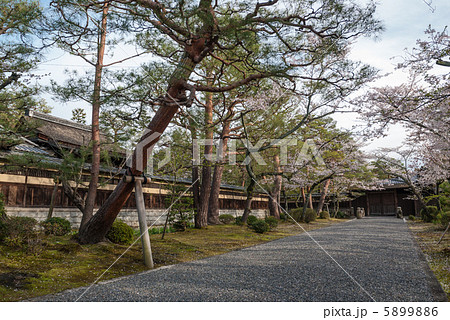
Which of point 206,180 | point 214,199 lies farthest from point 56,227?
point 214,199

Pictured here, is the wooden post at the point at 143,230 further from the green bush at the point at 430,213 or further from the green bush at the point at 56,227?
the green bush at the point at 430,213

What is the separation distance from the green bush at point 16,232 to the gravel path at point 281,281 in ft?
8.12

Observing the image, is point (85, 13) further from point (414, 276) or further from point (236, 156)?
point (236, 156)

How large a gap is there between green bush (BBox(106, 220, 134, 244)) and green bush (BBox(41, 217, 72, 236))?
6.15 feet

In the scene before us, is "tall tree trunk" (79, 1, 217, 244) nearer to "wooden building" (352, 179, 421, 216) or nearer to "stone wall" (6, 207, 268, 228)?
"stone wall" (6, 207, 268, 228)

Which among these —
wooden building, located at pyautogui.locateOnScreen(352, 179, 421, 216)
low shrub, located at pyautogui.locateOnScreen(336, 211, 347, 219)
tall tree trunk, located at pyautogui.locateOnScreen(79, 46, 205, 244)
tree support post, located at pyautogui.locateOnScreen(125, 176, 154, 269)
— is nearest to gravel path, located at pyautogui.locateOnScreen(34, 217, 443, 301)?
tree support post, located at pyautogui.locateOnScreen(125, 176, 154, 269)

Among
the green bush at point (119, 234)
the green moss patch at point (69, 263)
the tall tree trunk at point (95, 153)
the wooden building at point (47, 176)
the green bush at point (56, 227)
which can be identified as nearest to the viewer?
the green moss patch at point (69, 263)

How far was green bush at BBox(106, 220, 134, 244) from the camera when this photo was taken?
734cm

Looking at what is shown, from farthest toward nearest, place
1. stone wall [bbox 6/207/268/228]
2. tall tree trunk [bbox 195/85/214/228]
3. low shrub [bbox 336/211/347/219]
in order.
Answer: low shrub [bbox 336/211/347/219] → tall tree trunk [bbox 195/85/214/228] → stone wall [bbox 6/207/268/228]

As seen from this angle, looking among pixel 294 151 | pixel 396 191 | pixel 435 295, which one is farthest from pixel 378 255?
pixel 396 191

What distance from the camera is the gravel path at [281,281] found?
3.63 m

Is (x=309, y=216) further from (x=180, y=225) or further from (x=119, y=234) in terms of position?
(x=119, y=234)

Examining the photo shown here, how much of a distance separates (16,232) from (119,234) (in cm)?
221

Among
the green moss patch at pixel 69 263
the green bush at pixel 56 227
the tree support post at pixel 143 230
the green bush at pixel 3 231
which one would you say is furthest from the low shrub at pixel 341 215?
the green bush at pixel 3 231
